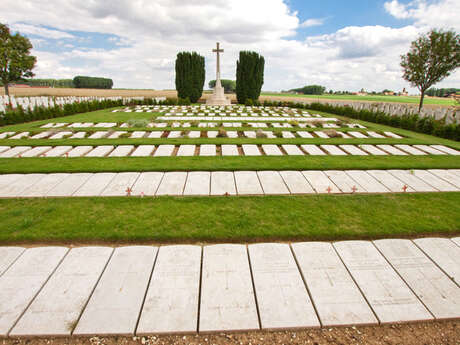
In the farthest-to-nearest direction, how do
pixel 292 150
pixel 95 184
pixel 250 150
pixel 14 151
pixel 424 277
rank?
pixel 292 150 < pixel 250 150 < pixel 14 151 < pixel 95 184 < pixel 424 277

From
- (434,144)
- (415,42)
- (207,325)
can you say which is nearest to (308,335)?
(207,325)

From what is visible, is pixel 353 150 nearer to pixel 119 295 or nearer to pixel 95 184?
pixel 95 184

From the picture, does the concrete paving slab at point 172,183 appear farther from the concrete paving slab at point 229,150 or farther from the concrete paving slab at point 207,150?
the concrete paving slab at point 229,150

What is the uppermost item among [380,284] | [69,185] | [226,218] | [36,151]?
[36,151]

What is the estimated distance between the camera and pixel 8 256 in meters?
2.87

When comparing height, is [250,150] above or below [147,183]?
above

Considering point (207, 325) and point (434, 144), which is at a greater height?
point (434, 144)

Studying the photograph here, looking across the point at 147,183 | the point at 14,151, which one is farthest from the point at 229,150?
the point at 14,151

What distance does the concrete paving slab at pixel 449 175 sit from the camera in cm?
536

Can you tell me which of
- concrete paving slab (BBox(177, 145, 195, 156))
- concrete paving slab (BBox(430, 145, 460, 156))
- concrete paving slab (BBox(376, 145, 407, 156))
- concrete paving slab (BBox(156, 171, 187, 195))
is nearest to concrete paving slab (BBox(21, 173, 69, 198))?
concrete paving slab (BBox(156, 171, 187, 195))

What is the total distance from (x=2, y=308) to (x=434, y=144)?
39.2 feet

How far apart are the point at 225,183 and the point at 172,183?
44.8 inches

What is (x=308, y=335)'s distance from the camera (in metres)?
2.06

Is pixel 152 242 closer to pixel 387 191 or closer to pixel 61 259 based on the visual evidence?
pixel 61 259
